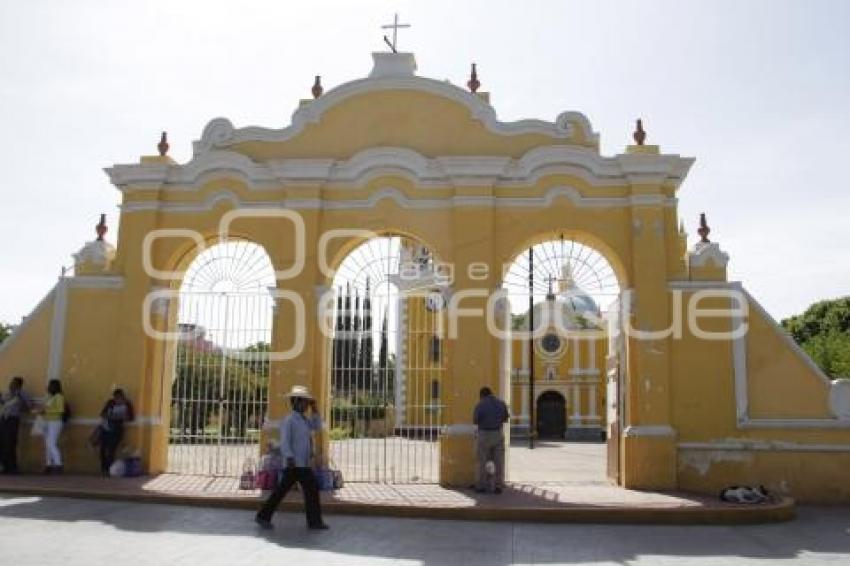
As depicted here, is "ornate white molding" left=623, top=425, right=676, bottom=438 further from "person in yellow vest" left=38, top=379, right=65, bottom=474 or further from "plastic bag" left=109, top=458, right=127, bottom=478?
"person in yellow vest" left=38, top=379, right=65, bottom=474

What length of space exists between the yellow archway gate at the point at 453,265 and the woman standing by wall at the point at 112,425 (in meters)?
0.33

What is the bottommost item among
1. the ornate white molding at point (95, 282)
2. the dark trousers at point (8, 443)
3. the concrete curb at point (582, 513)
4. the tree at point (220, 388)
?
the concrete curb at point (582, 513)

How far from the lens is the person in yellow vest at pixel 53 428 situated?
13.0 meters

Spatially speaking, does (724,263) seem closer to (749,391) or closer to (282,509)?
(749,391)

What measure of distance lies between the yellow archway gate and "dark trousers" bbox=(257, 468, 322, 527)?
139 inches

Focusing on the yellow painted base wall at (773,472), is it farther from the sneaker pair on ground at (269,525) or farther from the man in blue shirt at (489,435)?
the sneaker pair on ground at (269,525)

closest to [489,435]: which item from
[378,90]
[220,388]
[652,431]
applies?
[652,431]

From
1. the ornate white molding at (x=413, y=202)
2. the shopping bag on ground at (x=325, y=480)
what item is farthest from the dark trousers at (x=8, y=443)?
the shopping bag on ground at (x=325, y=480)

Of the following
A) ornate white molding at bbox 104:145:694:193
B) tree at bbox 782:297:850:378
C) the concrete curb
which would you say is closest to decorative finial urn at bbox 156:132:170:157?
ornate white molding at bbox 104:145:694:193

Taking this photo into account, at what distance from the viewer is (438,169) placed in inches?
518

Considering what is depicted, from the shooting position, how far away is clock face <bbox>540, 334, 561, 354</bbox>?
42.9m

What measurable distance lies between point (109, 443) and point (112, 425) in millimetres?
286

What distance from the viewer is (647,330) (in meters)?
12.6

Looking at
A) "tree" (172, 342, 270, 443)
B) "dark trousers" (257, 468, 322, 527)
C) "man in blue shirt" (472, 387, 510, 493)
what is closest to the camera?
"dark trousers" (257, 468, 322, 527)
